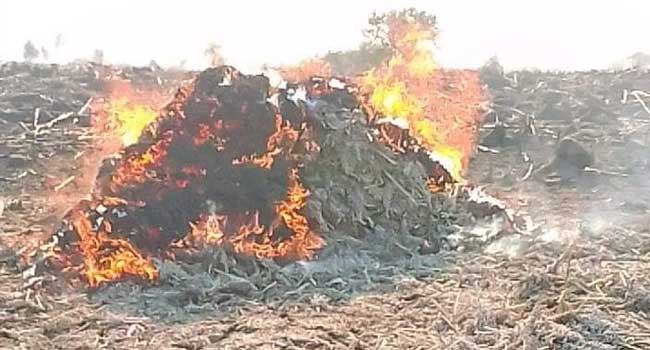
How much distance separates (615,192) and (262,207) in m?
4.93

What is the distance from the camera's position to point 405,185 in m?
8.01

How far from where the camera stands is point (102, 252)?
22.2 feet

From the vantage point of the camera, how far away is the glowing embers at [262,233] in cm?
693

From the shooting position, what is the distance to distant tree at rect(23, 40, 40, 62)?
1805 cm

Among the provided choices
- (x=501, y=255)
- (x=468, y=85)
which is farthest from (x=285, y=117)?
(x=468, y=85)

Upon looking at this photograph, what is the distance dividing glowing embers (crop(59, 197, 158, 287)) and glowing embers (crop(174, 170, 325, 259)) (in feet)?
1.32

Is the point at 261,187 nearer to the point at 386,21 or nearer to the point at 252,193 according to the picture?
the point at 252,193

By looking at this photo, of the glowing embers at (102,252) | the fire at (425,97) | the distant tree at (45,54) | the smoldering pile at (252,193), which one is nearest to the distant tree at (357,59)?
the fire at (425,97)

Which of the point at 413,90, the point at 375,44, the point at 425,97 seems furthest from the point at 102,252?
the point at 375,44

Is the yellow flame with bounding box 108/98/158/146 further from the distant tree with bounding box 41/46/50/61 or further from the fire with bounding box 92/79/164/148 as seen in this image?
the distant tree with bounding box 41/46/50/61

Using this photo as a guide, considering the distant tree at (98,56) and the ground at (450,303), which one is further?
the distant tree at (98,56)

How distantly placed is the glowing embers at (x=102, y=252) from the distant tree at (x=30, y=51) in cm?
1194

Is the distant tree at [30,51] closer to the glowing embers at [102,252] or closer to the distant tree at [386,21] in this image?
the distant tree at [386,21]

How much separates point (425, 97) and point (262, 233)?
600 centimetres
